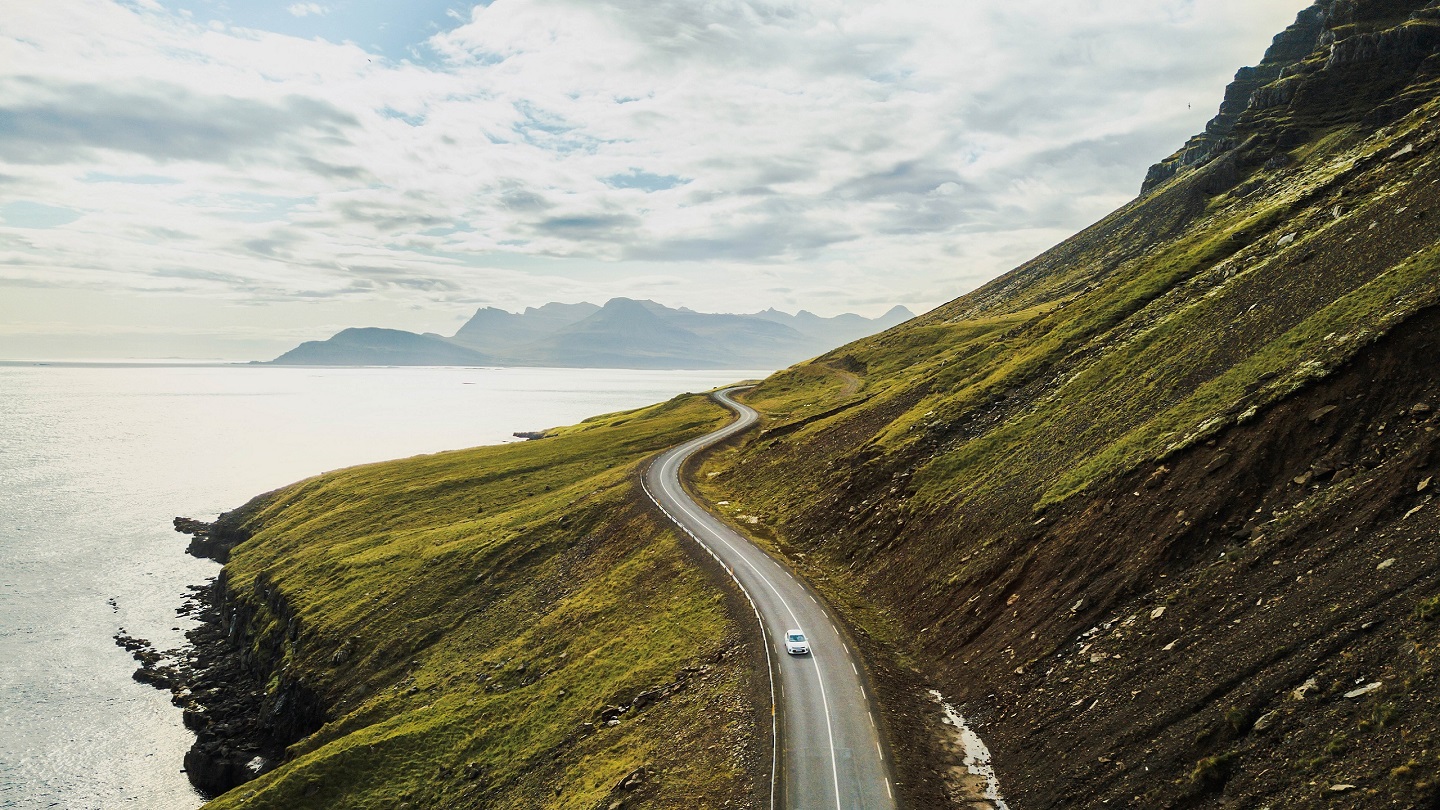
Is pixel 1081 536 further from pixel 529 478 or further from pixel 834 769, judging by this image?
pixel 529 478

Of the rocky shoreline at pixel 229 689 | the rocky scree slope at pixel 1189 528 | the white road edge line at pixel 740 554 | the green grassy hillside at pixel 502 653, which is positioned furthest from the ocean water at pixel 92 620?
the rocky scree slope at pixel 1189 528

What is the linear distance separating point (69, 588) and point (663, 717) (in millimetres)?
94980

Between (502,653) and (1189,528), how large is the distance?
160ft

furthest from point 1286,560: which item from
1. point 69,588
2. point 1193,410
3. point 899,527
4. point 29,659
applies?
point 69,588

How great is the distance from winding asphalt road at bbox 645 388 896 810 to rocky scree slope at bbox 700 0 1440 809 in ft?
7.35

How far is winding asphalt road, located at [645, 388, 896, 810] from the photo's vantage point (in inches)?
1077

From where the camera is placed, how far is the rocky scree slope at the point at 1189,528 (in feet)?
71.2

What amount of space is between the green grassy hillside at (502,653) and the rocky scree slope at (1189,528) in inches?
410

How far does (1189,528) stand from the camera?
32.2 metres

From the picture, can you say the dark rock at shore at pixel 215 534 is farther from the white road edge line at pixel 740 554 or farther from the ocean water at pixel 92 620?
the white road edge line at pixel 740 554

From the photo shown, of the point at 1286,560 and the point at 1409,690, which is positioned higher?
the point at 1286,560

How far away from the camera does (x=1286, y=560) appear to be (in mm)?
27188

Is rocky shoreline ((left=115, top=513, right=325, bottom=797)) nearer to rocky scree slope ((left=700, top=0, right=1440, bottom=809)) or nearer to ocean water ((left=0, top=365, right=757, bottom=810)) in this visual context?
ocean water ((left=0, top=365, right=757, bottom=810))

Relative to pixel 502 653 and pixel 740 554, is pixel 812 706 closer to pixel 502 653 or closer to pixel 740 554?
pixel 740 554
